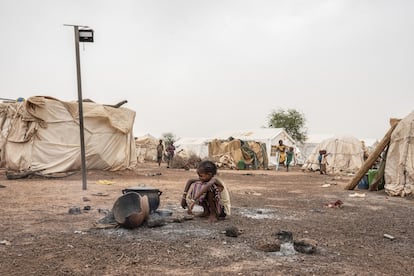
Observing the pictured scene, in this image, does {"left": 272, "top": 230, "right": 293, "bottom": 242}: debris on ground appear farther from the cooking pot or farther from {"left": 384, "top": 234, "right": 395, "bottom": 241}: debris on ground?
the cooking pot

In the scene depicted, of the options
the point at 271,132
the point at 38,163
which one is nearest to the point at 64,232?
the point at 38,163

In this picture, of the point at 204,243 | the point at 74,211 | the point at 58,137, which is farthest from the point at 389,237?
the point at 58,137

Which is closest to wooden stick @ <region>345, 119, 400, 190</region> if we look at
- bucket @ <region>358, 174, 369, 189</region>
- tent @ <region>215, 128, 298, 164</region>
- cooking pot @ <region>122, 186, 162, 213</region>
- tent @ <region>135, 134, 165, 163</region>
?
bucket @ <region>358, 174, 369, 189</region>

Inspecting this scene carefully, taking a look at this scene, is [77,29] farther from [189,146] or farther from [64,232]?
[189,146]

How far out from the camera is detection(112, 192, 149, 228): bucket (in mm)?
4086

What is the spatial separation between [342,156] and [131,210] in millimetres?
18119

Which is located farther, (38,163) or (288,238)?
(38,163)

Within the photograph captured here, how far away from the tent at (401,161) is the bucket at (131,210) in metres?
6.54

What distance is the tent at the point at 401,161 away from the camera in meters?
8.60

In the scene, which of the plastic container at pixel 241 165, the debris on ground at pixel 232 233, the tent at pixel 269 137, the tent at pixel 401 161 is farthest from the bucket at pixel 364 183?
the tent at pixel 269 137

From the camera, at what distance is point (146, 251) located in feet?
10.9

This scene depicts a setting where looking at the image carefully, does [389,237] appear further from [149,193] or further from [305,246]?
[149,193]

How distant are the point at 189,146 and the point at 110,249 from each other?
29.7 m

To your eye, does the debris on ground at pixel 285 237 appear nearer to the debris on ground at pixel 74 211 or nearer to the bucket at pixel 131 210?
the bucket at pixel 131 210
